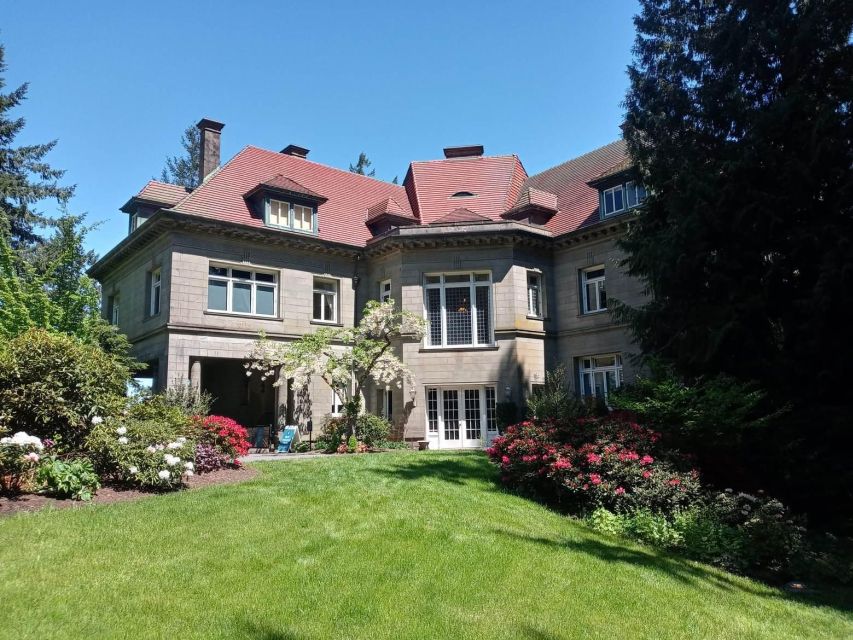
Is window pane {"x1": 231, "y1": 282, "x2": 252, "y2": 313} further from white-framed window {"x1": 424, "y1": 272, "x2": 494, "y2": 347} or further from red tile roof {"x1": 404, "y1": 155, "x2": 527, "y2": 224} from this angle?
red tile roof {"x1": 404, "y1": 155, "x2": 527, "y2": 224}

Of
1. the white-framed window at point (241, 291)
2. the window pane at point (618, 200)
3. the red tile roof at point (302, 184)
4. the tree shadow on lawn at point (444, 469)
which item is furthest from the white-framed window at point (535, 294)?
the white-framed window at point (241, 291)

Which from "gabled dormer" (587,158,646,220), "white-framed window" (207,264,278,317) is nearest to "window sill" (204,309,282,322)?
"white-framed window" (207,264,278,317)

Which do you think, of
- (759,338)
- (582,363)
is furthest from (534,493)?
(582,363)

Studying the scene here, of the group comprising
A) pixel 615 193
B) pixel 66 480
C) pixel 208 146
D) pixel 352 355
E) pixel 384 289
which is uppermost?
pixel 208 146

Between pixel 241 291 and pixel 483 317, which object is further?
pixel 483 317

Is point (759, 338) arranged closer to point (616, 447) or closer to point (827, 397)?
point (827, 397)

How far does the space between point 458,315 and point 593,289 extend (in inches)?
189

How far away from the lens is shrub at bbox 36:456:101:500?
8508 mm

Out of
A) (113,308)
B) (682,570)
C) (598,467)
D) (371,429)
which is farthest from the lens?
A: (113,308)

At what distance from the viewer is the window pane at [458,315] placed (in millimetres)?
20344

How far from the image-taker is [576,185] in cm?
2356

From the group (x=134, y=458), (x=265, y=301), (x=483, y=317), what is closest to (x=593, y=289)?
(x=483, y=317)

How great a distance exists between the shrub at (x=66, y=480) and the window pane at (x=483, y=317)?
13.4m

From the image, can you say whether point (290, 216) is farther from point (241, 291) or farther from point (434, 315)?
point (434, 315)
